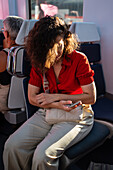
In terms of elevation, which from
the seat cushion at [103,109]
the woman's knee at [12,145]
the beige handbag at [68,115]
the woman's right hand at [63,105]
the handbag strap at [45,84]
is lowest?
the seat cushion at [103,109]

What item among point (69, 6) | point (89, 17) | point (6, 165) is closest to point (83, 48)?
point (89, 17)

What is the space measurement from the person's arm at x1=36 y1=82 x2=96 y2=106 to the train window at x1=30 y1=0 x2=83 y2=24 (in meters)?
1.84

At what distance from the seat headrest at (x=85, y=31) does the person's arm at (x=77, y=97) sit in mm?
755

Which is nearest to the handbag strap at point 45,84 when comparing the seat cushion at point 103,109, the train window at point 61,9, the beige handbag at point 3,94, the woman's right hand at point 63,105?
the woman's right hand at point 63,105

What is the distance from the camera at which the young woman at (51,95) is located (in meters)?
1.07

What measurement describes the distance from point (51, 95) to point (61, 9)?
2.71m

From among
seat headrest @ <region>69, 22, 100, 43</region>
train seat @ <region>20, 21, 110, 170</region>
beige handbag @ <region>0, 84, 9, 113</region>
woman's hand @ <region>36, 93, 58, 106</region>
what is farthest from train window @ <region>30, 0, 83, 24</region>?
train seat @ <region>20, 21, 110, 170</region>

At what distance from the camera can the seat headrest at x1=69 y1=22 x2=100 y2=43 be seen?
1.80m

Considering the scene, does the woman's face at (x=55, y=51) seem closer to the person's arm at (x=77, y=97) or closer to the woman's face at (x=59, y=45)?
the woman's face at (x=59, y=45)

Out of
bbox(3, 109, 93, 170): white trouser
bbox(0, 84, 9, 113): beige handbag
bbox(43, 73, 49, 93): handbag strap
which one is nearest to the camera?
bbox(3, 109, 93, 170): white trouser

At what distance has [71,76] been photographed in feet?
3.95

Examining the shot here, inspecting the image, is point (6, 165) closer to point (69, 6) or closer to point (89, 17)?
point (89, 17)

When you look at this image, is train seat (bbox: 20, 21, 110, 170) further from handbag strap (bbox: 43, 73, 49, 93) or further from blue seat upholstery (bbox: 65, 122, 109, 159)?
handbag strap (bbox: 43, 73, 49, 93)

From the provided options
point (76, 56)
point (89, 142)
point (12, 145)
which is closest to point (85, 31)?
point (76, 56)
